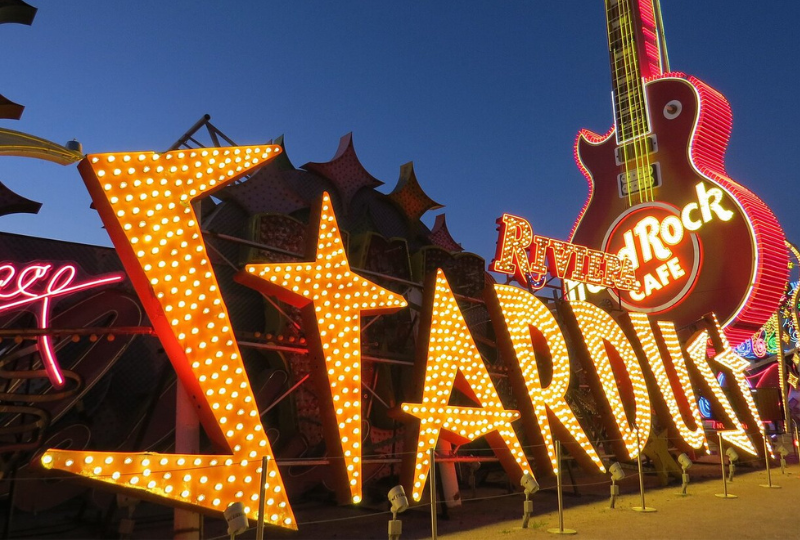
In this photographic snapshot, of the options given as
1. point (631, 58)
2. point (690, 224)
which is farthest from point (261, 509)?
point (631, 58)

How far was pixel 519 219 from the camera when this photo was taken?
505 inches

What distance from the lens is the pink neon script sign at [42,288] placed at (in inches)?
265

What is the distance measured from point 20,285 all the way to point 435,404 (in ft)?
17.3

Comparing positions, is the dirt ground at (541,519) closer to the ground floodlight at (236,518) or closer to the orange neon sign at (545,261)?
the ground floodlight at (236,518)

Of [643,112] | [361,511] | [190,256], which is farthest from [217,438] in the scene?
[643,112]

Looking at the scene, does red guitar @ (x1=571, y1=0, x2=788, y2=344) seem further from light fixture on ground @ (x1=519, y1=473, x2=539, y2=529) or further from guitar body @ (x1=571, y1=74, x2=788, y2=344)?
light fixture on ground @ (x1=519, y1=473, x2=539, y2=529)

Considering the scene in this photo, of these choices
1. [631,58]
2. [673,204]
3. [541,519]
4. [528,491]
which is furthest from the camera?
[631,58]

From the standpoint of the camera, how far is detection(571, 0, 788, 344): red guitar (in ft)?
63.1

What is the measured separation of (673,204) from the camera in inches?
836

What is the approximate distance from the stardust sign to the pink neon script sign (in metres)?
1.00

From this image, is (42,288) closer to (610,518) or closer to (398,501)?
(398,501)

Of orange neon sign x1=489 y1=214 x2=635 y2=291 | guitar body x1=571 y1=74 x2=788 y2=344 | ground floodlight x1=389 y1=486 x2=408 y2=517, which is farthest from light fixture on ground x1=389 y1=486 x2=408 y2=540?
guitar body x1=571 y1=74 x2=788 y2=344

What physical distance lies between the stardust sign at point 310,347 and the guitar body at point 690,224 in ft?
32.1

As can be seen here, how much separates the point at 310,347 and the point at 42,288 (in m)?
3.11
